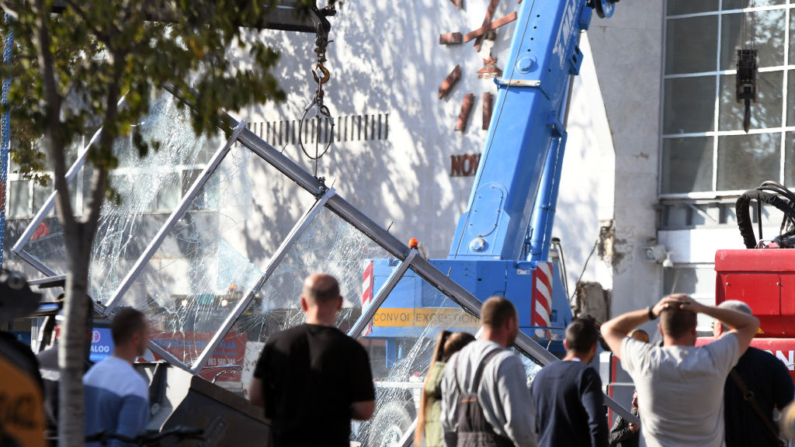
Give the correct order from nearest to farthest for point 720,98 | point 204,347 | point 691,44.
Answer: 1. point 204,347
2. point 720,98
3. point 691,44

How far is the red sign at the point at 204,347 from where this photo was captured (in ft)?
25.2

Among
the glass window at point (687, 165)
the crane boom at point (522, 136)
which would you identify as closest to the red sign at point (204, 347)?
the crane boom at point (522, 136)

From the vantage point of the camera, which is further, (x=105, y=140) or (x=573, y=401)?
(x=573, y=401)

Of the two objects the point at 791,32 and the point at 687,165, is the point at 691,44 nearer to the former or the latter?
the point at 791,32

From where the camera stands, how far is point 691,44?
19.0 meters

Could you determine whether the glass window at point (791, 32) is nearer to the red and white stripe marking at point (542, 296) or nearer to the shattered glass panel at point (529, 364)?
the red and white stripe marking at point (542, 296)

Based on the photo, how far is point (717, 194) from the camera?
61.2ft

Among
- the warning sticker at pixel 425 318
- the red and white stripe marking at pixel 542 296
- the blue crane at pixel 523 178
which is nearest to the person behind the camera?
the warning sticker at pixel 425 318

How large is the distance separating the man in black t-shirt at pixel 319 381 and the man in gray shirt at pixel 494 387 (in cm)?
64

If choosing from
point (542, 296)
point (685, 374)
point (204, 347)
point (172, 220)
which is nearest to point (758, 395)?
point (685, 374)

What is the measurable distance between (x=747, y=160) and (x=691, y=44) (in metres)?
2.16

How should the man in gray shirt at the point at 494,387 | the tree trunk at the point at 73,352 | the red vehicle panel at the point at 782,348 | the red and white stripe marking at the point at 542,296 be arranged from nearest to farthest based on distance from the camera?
the tree trunk at the point at 73,352 → the man in gray shirt at the point at 494,387 → the red vehicle panel at the point at 782,348 → the red and white stripe marking at the point at 542,296

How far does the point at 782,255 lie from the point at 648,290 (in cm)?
951

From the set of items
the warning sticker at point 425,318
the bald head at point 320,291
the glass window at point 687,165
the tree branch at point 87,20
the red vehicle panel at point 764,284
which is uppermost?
the glass window at point 687,165
